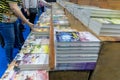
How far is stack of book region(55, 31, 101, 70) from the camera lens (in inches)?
32.8

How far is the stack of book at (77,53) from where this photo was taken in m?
0.83

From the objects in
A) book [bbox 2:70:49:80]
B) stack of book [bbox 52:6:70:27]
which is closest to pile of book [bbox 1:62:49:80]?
book [bbox 2:70:49:80]

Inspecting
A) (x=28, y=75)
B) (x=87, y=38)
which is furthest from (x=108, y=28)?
(x=28, y=75)

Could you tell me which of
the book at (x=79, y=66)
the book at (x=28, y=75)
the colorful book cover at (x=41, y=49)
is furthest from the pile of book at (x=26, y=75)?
the book at (x=79, y=66)

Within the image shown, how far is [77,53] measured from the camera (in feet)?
2.76

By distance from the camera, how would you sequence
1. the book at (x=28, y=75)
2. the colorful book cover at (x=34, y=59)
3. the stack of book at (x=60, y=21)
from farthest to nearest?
1. the stack of book at (x=60, y=21)
2. the colorful book cover at (x=34, y=59)
3. the book at (x=28, y=75)

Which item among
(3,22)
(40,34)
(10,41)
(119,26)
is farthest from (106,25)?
(10,41)

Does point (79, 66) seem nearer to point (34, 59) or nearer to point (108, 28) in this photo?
point (108, 28)

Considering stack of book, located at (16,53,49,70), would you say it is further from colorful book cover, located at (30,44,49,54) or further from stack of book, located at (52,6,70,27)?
stack of book, located at (52,6,70,27)

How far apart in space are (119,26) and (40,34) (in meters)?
1.61

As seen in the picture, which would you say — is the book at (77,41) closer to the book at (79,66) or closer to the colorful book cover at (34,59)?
the book at (79,66)

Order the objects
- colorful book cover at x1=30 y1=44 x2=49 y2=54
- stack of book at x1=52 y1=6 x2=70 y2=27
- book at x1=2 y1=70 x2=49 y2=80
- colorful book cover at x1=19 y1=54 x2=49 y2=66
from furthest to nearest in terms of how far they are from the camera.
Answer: stack of book at x1=52 y1=6 x2=70 y2=27
colorful book cover at x1=30 y1=44 x2=49 y2=54
colorful book cover at x1=19 y1=54 x2=49 y2=66
book at x1=2 y1=70 x2=49 y2=80

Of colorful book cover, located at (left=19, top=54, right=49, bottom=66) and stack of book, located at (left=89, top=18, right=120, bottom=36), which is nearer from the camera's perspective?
stack of book, located at (left=89, top=18, right=120, bottom=36)

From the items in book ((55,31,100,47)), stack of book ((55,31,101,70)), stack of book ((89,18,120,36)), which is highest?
stack of book ((89,18,120,36))
